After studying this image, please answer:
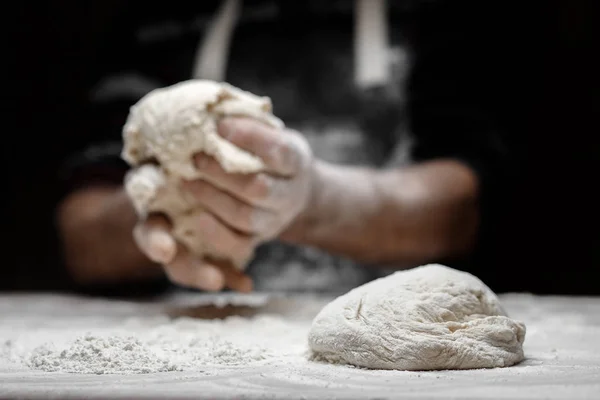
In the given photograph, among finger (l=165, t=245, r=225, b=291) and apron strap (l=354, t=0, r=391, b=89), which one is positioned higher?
apron strap (l=354, t=0, r=391, b=89)

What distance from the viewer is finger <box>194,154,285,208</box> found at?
838 millimetres

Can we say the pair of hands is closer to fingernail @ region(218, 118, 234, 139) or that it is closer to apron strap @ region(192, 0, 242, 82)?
fingernail @ region(218, 118, 234, 139)

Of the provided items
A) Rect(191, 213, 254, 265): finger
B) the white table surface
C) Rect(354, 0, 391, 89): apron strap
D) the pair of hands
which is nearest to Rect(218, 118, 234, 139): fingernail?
the pair of hands

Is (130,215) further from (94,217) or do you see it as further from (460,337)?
(460,337)

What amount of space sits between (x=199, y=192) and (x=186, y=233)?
7 centimetres

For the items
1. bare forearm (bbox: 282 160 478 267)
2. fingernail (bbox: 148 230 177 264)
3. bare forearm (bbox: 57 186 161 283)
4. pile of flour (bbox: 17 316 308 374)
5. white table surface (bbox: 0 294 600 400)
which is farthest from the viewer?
bare forearm (bbox: 57 186 161 283)

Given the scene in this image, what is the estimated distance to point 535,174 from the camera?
1.56 metres

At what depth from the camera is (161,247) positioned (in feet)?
2.74

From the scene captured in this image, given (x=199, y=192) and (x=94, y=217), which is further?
(x=94, y=217)

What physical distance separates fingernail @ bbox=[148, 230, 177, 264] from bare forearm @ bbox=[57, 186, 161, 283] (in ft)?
1.53

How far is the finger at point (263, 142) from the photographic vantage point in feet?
2.77

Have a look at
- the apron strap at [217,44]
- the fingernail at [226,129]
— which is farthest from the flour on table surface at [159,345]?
the apron strap at [217,44]

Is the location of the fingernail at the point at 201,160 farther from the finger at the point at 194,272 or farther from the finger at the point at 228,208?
the finger at the point at 194,272

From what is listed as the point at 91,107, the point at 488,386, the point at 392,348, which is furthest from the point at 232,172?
the point at 91,107
